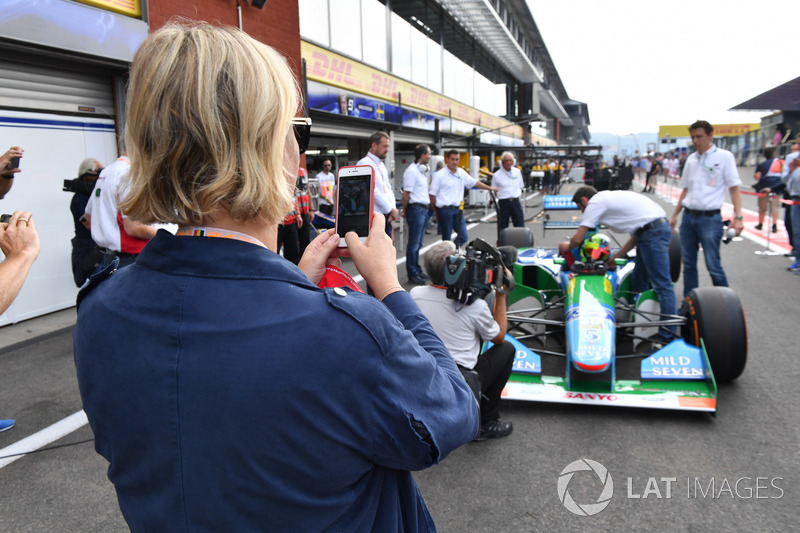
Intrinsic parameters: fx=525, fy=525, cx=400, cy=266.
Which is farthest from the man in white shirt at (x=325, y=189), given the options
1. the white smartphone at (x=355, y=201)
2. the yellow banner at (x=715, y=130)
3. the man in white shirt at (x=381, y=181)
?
the yellow banner at (x=715, y=130)

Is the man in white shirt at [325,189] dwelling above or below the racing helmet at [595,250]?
above

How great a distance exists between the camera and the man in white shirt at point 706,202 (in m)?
4.98

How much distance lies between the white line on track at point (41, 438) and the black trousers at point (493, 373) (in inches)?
96.5

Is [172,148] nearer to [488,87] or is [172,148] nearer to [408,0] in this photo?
A: [408,0]

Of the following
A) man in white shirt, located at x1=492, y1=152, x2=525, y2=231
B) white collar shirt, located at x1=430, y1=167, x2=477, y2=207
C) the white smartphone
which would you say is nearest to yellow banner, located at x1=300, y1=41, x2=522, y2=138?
white collar shirt, located at x1=430, y1=167, x2=477, y2=207

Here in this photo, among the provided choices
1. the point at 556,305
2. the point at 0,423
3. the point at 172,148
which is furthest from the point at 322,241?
the point at 556,305

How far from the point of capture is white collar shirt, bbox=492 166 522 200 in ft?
29.2

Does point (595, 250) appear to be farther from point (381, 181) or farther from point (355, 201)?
point (355, 201)

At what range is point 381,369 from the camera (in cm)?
71

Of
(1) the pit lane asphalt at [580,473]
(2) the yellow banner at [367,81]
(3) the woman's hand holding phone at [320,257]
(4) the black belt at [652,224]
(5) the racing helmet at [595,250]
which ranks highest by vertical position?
(2) the yellow banner at [367,81]

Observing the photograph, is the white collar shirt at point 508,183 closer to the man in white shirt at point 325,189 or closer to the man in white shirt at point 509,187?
the man in white shirt at point 509,187

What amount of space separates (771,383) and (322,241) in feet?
12.4

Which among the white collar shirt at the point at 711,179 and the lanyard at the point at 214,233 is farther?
the white collar shirt at the point at 711,179

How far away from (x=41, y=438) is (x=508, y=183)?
7.44 m
